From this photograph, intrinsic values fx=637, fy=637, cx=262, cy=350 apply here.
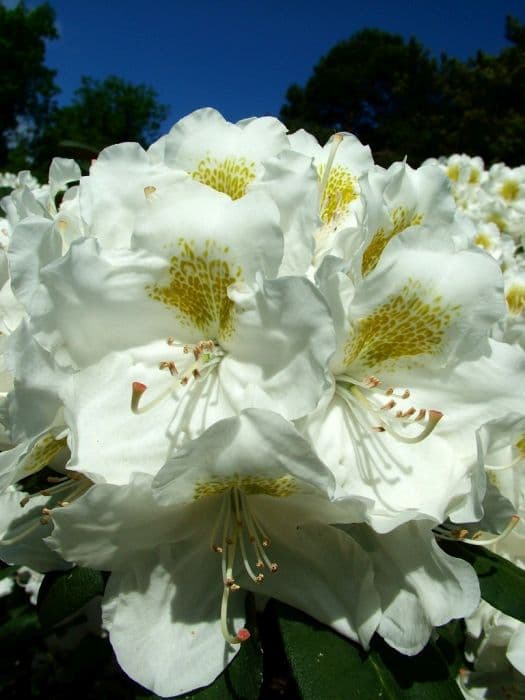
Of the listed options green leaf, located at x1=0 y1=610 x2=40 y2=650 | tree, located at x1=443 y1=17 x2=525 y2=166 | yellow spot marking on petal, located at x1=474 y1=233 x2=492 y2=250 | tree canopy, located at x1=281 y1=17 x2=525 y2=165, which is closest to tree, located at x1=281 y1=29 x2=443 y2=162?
tree canopy, located at x1=281 y1=17 x2=525 y2=165

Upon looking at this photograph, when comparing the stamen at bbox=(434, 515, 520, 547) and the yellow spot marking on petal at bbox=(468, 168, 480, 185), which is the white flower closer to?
the stamen at bbox=(434, 515, 520, 547)

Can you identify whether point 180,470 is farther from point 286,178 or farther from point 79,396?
point 286,178

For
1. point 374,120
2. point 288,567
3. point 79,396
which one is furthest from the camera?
point 374,120

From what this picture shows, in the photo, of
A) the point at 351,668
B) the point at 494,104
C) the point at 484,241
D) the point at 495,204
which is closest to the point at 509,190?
the point at 495,204

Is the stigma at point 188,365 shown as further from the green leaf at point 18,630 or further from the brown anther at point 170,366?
the green leaf at point 18,630

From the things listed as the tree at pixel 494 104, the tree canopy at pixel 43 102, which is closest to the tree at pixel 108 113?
the tree canopy at pixel 43 102

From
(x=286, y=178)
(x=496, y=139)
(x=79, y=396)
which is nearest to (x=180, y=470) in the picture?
(x=79, y=396)

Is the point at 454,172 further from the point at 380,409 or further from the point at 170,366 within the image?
the point at 170,366
